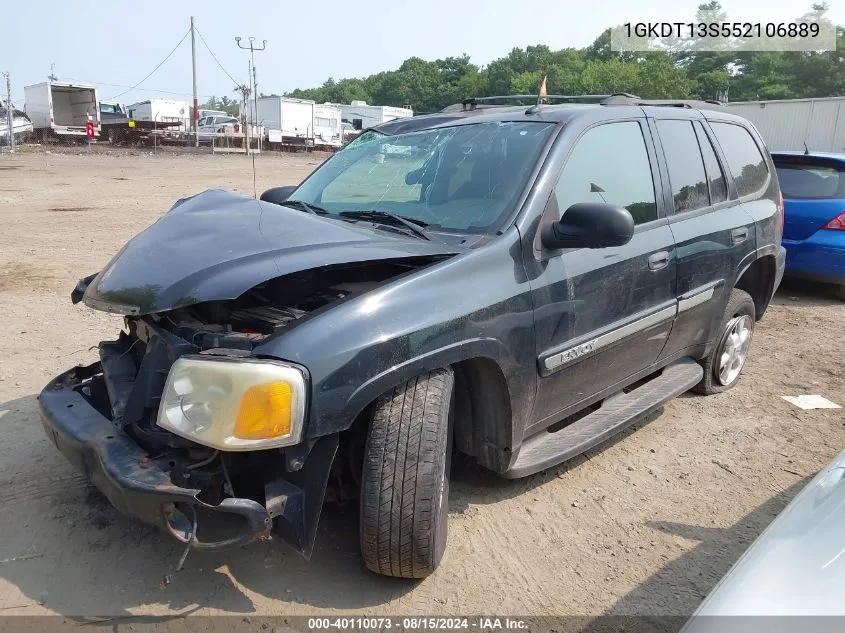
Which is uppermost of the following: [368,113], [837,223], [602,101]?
[368,113]

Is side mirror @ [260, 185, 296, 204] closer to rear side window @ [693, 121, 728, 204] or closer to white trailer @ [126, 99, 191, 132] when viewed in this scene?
rear side window @ [693, 121, 728, 204]

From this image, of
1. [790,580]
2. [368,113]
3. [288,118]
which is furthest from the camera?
[368,113]

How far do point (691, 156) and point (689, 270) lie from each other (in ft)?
2.39

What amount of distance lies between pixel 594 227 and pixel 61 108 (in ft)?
122

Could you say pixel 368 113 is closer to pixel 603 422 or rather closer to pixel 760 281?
pixel 760 281

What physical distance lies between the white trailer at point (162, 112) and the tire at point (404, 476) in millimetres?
37872

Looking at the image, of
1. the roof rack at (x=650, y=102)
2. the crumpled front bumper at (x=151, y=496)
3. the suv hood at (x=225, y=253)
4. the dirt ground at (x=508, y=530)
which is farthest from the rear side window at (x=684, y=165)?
the crumpled front bumper at (x=151, y=496)

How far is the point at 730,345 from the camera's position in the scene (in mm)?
4516

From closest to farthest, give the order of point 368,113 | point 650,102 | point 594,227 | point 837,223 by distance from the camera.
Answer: point 594,227
point 650,102
point 837,223
point 368,113

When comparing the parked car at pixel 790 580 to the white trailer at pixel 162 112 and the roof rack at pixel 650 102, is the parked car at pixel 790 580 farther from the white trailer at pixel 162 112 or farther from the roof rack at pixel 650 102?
the white trailer at pixel 162 112

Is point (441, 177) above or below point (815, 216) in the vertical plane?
above

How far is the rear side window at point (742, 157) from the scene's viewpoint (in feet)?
14.1

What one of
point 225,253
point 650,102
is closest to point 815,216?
point 650,102

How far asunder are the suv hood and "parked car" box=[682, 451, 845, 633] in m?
1.45
